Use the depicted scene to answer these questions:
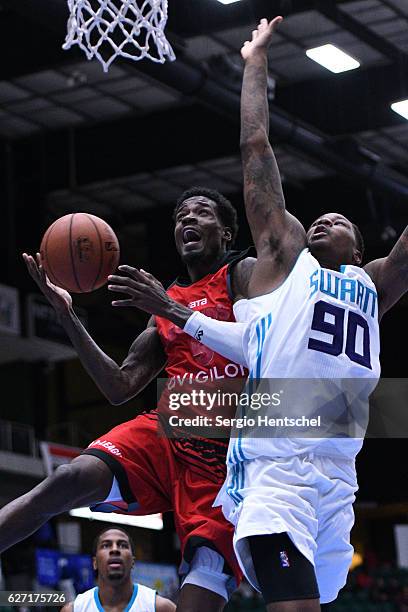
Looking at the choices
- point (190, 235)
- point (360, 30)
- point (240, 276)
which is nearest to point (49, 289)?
point (190, 235)

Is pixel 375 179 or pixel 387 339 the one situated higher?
pixel 375 179

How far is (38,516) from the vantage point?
4.38 meters

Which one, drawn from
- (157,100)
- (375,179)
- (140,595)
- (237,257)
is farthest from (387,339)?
(237,257)

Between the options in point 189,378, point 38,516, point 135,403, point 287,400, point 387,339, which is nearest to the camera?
point 287,400

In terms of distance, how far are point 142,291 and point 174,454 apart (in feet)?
2.70

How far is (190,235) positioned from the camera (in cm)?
493

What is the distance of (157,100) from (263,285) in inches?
489

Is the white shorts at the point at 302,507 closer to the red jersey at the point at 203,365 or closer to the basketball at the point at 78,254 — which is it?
the red jersey at the point at 203,365

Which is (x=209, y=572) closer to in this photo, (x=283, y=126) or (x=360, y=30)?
(x=360, y=30)

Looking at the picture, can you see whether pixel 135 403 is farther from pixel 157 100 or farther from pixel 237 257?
pixel 237 257

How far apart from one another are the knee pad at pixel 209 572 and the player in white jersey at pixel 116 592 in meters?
2.44

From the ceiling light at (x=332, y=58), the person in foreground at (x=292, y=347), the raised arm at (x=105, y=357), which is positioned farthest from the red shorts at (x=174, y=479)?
the ceiling light at (x=332, y=58)

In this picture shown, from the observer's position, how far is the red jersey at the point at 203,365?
4.67m

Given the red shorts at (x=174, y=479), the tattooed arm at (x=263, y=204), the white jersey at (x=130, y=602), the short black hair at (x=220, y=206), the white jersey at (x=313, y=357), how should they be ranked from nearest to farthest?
the white jersey at (x=313, y=357), the tattooed arm at (x=263, y=204), the red shorts at (x=174, y=479), the short black hair at (x=220, y=206), the white jersey at (x=130, y=602)
